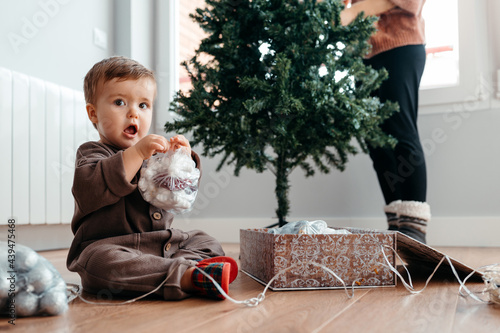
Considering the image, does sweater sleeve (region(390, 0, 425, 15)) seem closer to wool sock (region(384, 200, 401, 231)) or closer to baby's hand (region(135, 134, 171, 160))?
wool sock (region(384, 200, 401, 231))

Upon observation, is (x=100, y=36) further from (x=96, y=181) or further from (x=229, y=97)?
(x=96, y=181)

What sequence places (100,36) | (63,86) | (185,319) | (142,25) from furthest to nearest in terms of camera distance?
(142,25)
(100,36)
(63,86)
(185,319)

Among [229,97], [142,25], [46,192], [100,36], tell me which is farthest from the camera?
[142,25]

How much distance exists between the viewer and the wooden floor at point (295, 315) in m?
0.70

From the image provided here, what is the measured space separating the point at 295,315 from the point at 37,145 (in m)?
1.70

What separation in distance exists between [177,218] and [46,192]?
3.40 feet

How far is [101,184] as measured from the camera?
991 mm

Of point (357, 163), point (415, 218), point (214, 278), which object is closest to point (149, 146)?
point (214, 278)

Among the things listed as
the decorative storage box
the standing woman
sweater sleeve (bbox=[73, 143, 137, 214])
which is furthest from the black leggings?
sweater sleeve (bbox=[73, 143, 137, 214])

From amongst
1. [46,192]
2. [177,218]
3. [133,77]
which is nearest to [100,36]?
[46,192]

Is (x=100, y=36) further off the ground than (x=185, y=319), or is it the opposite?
(x=100, y=36)

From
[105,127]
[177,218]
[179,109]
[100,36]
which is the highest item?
[100,36]

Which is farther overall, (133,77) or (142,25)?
(142,25)

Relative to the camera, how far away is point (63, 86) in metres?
2.30
